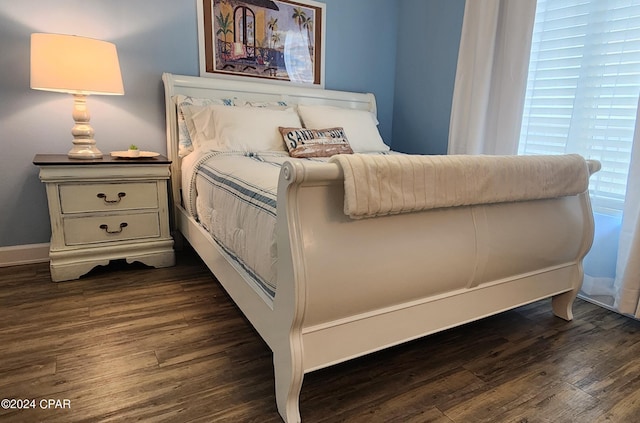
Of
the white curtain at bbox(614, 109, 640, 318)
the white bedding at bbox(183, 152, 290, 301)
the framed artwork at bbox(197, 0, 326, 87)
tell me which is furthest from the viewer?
the framed artwork at bbox(197, 0, 326, 87)

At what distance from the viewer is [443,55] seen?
300cm

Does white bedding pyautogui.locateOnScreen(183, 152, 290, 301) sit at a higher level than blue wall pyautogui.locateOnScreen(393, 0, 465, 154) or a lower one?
lower

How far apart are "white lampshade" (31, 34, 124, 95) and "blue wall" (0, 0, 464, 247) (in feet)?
1.12

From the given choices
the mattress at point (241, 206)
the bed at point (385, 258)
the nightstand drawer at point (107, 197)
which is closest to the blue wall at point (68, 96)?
→ the nightstand drawer at point (107, 197)

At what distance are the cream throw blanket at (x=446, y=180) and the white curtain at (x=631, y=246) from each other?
446mm

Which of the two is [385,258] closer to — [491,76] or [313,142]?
[313,142]

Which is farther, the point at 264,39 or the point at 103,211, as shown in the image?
the point at 264,39

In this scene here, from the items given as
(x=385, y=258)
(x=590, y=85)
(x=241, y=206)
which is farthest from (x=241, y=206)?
(x=590, y=85)

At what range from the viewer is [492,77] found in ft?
8.38

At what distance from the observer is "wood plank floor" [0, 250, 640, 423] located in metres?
1.26

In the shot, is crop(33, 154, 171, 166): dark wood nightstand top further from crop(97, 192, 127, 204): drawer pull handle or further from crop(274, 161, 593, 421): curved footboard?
crop(274, 161, 593, 421): curved footboard

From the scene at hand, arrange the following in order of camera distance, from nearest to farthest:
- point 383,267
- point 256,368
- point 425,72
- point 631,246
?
point 383,267, point 256,368, point 631,246, point 425,72

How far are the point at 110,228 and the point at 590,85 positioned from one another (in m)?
2.76

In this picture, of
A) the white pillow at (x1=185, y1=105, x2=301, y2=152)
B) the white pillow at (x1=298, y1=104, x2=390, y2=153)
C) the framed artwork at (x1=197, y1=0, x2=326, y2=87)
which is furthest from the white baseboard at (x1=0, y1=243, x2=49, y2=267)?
the white pillow at (x1=298, y1=104, x2=390, y2=153)
